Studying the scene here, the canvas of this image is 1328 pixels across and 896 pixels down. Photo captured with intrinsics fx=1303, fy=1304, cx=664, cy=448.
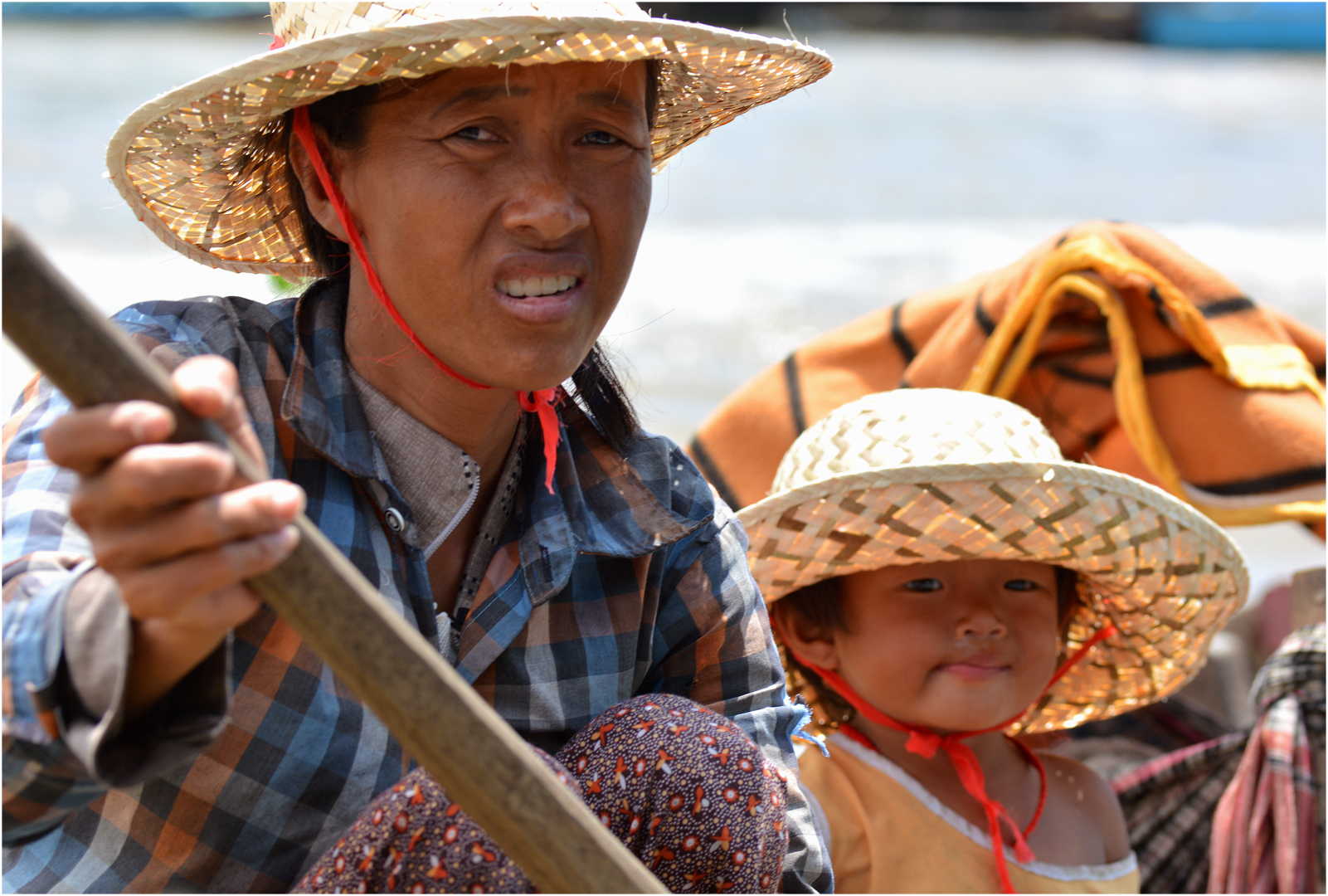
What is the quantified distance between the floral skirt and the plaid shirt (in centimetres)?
18

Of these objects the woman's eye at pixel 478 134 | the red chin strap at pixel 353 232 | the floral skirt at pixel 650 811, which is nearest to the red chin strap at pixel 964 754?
the floral skirt at pixel 650 811

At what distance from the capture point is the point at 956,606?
74.0 inches

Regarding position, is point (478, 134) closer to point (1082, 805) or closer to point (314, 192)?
point (314, 192)

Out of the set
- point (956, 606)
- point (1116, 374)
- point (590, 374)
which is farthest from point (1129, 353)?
point (590, 374)

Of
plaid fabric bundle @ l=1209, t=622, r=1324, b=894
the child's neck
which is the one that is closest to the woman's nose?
the child's neck

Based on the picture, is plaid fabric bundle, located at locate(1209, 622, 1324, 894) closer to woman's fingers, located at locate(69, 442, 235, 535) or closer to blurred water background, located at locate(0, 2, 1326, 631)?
blurred water background, located at locate(0, 2, 1326, 631)

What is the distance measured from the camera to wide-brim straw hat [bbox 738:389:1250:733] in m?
1.75

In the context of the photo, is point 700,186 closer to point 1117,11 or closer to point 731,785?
point 731,785

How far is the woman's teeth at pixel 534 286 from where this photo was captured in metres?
1.30

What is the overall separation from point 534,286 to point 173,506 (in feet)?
2.00

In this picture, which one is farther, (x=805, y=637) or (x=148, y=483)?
(x=805, y=637)

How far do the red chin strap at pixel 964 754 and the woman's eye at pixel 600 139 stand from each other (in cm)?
95

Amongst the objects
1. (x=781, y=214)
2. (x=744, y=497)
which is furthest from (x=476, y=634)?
(x=781, y=214)

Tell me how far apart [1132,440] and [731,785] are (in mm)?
1399
